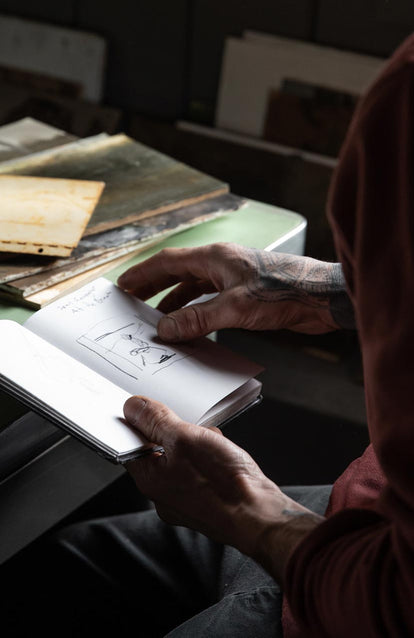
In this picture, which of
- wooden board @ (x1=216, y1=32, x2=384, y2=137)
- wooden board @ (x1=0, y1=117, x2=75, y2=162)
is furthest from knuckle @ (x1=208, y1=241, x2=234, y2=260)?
wooden board @ (x1=216, y1=32, x2=384, y2=137)

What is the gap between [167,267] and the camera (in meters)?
1.06

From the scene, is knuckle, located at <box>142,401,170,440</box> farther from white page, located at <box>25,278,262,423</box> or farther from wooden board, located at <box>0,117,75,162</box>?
wooden board, located at <box>0,117,75,162</box>

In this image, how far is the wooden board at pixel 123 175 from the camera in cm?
125

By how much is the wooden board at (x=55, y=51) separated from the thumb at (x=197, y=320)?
178 centimetres

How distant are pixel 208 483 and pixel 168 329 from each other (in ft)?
0.78

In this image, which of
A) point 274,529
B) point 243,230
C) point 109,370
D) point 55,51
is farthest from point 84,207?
point 55,51

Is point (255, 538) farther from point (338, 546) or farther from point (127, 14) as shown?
point (127, 14)

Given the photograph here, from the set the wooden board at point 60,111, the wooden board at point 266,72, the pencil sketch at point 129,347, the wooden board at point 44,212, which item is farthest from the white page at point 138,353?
the wooden board at point 60,111

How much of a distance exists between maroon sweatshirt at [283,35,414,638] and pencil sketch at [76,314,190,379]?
345 millimetres

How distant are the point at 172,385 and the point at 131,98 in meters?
1.89

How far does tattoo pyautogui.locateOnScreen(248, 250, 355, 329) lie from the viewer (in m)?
1.05

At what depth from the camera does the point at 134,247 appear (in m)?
1.20

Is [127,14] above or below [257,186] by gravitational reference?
above

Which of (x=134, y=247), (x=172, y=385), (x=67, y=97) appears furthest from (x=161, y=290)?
(x=67, y=97)
